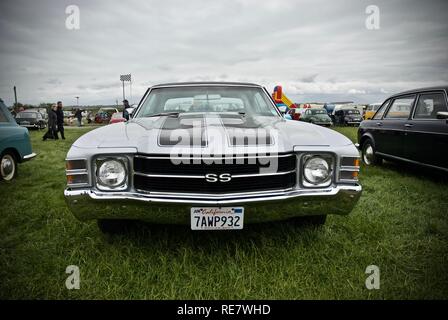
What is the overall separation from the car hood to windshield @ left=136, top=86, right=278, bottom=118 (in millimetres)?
603

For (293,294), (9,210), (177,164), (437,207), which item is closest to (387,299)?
(293,294)

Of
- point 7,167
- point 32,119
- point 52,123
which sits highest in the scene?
point 32,119

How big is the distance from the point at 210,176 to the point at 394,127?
4.68m

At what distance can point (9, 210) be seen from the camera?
3496mm

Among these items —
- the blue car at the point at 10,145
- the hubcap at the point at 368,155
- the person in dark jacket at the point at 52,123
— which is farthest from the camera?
the person in dark jacket at the point at 52,123

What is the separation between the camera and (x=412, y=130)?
15.8 feet

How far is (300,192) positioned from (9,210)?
342cm

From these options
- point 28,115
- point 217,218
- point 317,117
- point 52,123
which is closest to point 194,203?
point 217,218

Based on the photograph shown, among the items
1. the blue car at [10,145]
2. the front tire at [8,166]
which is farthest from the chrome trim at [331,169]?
the front tire at [8,166]

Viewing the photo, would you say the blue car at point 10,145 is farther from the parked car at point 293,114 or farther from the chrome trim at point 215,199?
the parked car at point 293,114

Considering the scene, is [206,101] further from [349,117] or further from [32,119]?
[349,117]

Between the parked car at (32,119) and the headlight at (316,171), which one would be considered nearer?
the headlight at (316,171)

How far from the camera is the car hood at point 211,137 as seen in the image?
2039 millimetres

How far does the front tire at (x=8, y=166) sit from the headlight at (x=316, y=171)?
5129 millimetres
